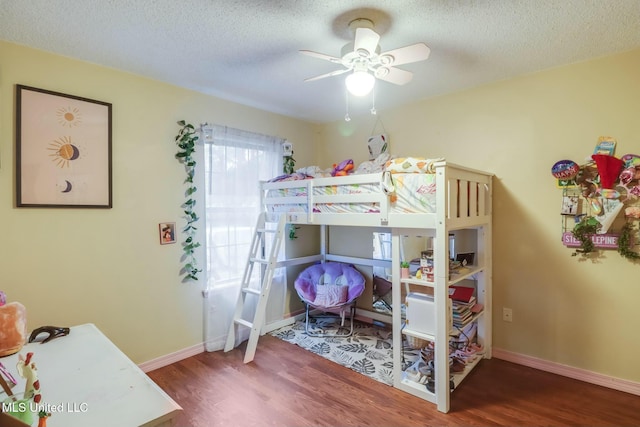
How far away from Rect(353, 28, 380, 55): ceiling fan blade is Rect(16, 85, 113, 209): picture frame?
6.22ft

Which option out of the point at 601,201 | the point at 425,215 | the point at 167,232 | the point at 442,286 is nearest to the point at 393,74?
the point at 425,215

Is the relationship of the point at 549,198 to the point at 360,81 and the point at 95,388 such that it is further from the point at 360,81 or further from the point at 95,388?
the point at 95,388

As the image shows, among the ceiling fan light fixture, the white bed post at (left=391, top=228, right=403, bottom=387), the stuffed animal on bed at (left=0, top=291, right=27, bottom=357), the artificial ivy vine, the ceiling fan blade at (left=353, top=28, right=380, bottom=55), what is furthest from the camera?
the artificial ivy vine

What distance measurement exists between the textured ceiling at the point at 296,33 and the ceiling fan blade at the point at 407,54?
0.67 feet

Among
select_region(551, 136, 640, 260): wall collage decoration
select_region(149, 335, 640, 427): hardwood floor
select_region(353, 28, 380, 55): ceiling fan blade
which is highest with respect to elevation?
select_region(353, 28, 380, 55): ceiling fan blade

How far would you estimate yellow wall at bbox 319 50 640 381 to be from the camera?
2.29 m

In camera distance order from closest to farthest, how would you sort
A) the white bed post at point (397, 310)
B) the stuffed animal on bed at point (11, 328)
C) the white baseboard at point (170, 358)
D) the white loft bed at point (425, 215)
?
the stuffed animal on bed at point (11, 328)
the white loft bed at point (425, 215)
the white bed post at point (397, 310)
the white baseboard at point (170, 358)

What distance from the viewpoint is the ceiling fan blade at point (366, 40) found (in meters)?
1.69

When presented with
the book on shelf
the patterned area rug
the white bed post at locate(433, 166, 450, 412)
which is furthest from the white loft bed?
the patterned area rug

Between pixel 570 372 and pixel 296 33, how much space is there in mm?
3124

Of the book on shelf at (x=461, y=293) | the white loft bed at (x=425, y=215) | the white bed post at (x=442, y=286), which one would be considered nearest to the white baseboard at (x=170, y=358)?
the white loft bed at (x=425, y=215)

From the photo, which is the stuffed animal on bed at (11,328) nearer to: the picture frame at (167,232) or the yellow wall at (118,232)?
the yellow wall at (118,232)

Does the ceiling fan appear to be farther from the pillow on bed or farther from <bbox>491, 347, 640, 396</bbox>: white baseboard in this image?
<bbox>491, 347, 640, 396</bbox>: white baseboard

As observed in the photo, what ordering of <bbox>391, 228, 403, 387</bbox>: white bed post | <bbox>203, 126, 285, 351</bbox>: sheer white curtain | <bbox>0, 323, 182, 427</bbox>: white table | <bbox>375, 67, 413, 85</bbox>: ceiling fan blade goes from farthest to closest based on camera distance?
<bbox>203, 126, 285, 351</bbox>: sheer white curtain, <bbox>391, 228, 403, 387</bbox>: white bed post, <bbox>375, 67, 413, 85</bbox>: ceiling fan blade, <bbox>0, 323, 182, 427</bbox>: white table
